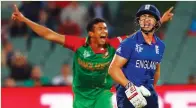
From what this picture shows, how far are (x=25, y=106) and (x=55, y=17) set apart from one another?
480 centimetres

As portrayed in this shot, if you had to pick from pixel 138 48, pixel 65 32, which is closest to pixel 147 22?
pixel 138 48

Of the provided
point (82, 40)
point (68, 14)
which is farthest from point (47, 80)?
point (82, 40)

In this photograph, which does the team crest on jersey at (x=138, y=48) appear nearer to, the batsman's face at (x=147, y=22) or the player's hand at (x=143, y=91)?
the batsman's face at (x=147, y=22)

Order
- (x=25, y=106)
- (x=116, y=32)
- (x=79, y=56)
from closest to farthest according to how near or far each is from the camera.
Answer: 1. (x=79, y=56)
2. (x=25, y=106)
3. (x=116, y=32)

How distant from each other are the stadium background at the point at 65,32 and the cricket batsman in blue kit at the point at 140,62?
212 inches

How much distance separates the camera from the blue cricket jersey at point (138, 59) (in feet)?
25.8

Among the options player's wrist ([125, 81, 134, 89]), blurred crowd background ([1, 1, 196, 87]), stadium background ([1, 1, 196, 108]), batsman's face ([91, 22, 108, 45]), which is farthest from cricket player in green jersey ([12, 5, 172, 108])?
blurred crowd background ([1, 1, 196, 87])

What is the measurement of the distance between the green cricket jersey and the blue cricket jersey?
1.37 m

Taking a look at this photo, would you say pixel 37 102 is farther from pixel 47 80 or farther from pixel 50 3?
pixel 50 3

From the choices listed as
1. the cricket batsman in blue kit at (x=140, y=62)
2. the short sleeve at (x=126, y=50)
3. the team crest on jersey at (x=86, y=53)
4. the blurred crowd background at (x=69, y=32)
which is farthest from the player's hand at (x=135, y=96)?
the blurred crowd background at (x=69, y=32)

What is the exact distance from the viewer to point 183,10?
16.0m

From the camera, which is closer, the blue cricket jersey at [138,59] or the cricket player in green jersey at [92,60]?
the blue cricket jersey at [138,59]

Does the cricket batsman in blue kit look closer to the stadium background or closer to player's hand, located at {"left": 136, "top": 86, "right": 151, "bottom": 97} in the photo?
player's hand, located at {"left": 136, "top": 86, "right": 151, "bottom": 97}

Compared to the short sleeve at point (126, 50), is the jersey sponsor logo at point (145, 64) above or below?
below
